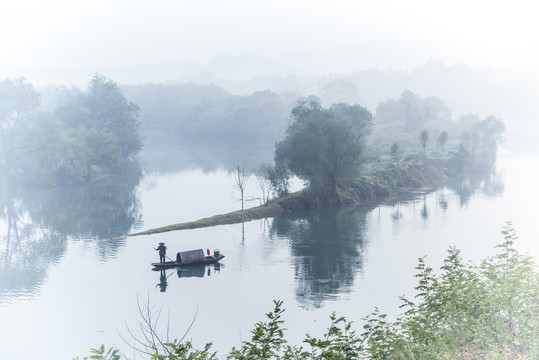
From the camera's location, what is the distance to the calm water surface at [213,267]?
32438 mm

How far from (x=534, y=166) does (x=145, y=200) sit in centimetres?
7033

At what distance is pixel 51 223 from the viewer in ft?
200

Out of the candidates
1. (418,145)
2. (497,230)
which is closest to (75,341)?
(497,230)

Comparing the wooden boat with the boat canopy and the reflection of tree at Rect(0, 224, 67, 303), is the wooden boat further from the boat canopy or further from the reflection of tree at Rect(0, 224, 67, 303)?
the reflection of tree at Rect(0, 224, 67, 303)

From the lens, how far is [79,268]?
143 feet

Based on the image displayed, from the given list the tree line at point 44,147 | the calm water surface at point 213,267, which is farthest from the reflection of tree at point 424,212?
the tree line at point 44,147

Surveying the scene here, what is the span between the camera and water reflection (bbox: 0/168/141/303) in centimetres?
4316

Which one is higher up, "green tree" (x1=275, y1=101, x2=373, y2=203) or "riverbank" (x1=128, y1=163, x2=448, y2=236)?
"green tree" (x1=275, y1=101, x2=373, y2=203)

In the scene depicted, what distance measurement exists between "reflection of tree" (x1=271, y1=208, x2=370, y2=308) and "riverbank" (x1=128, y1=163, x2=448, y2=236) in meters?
2.95

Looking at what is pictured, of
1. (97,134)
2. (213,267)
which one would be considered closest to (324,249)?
(213,267)

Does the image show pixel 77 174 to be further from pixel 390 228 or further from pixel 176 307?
pixel 176 307

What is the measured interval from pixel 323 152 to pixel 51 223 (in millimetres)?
30366

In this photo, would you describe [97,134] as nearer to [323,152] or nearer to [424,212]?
[323,152]

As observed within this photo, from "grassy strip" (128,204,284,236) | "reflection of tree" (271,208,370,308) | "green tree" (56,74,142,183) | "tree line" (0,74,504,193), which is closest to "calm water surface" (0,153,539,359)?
"reflection of tree" (271,208,370,308)
